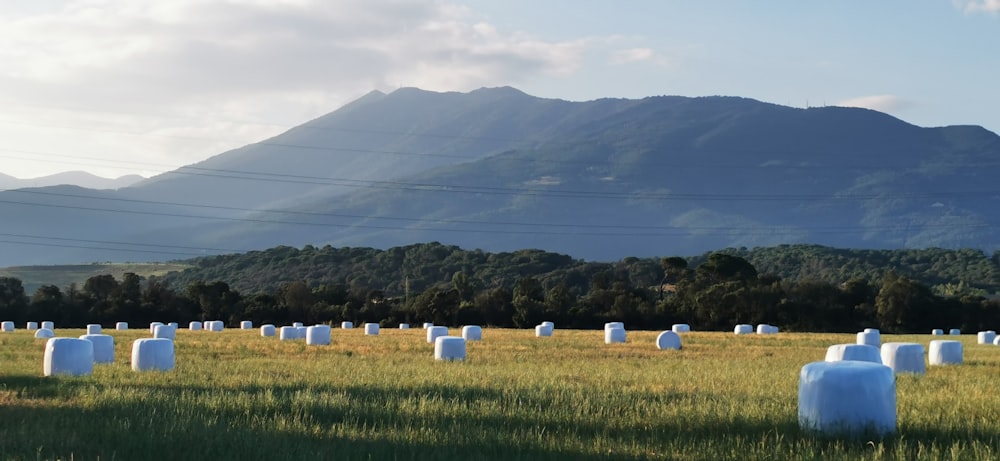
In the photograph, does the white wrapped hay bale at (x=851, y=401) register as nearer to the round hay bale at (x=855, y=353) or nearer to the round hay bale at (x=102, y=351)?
the round hay bale at (x=855, y=353)

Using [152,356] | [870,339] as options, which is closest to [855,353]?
[152,356]

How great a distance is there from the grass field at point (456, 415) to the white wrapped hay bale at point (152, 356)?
0.38m

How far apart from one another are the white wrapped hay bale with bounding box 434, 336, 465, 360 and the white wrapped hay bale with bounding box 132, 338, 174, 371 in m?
6.82

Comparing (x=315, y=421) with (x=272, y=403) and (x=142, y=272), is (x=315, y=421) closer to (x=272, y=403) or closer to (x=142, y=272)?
(x=272, y=403)

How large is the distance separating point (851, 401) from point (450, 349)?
52.3ft

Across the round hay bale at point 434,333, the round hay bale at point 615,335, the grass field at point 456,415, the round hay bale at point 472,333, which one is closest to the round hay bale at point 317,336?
the round hay bale at point 434,333

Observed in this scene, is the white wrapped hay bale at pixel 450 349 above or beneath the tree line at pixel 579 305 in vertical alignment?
beneath

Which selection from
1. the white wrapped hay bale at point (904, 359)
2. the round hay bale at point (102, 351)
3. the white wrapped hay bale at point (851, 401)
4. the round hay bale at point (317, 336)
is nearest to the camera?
the white wrapped hay bale at point (851, 401)

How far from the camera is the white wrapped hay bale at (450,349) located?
85.9 ft

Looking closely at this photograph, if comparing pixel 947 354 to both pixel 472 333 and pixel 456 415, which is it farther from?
pixel 472 333

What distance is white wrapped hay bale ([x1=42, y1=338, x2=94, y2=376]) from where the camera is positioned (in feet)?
64.6

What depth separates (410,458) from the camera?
954 cm

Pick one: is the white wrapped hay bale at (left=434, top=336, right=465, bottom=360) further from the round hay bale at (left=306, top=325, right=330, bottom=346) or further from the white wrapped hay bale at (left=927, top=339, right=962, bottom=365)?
the round hay bale at (left=306, top=325, right=330, bottom=346)

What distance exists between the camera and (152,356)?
21.3 metres
